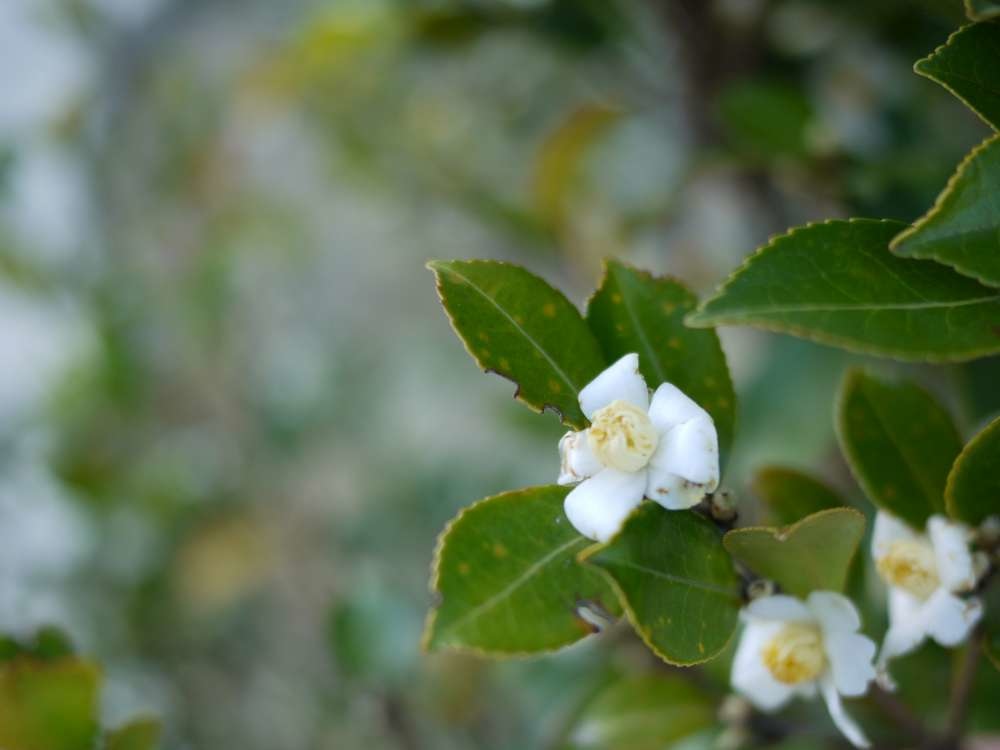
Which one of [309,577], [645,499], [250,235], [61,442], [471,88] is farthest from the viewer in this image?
[250,235]

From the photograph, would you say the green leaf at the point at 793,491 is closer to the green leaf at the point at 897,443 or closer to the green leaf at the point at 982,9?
the green leaf at the point at 897,443

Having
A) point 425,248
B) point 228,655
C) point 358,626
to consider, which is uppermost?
point 425,248

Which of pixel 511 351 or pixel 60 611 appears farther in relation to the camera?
pixel 60 611

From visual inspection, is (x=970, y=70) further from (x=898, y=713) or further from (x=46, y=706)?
(x=46, y=706)

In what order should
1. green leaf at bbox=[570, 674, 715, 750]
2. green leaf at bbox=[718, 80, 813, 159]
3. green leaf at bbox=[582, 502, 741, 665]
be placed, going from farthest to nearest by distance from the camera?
1. green leaf at bbox=[718, 80, 813, 159]
2. green leaf at bbox=[570, 674, 715, 750]
3. green leaf at bbox=[582, 502, 741, 665]

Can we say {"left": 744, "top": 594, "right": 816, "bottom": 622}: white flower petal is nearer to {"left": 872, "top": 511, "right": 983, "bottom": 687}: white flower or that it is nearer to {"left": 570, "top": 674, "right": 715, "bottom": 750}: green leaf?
{"left": 872, "top": 511, "right": 983, "bottom": 687}: white flower

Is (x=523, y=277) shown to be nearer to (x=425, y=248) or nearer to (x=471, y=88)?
(x=471, y=88)

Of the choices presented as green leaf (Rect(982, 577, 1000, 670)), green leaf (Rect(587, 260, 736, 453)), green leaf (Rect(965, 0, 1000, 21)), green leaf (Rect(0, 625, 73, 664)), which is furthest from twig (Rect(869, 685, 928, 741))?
green leaf (Rect(0, 625, 73, 664))

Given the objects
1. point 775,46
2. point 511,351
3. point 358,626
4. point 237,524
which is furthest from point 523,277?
point 237,524
